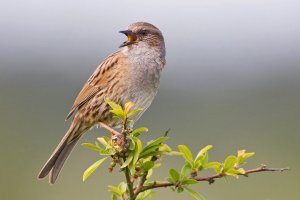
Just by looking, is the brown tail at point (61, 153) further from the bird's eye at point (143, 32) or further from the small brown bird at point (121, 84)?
the bird's eye at point (143, 32)

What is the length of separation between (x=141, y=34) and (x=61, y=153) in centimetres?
95

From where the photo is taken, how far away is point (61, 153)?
5.61 metres

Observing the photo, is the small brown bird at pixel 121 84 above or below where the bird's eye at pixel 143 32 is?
below

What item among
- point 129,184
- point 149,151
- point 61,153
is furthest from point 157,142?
point 61,153

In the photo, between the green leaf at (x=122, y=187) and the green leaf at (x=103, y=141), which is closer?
the green leaf at (x=122, y=187)

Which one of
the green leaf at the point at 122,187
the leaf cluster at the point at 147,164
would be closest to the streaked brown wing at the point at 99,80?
the leaf cluster at the point at 147,164

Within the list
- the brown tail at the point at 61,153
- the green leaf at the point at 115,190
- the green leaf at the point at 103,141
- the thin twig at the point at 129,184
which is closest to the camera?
the thin twig at the point at 129,184

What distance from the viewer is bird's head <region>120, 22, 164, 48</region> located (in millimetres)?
→ 5457

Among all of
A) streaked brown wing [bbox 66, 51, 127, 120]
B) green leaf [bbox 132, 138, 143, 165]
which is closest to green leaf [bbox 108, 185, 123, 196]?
green leaf [bbox 132, 138, 143, 165]

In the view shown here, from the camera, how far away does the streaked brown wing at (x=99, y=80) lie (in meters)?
5.64

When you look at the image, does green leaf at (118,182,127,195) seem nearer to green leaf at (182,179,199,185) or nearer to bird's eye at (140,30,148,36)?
green leaf at (182,179,199,185)

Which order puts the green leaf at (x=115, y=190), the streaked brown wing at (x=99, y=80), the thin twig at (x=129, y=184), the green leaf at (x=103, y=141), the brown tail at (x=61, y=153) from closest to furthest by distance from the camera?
1. the thin twig at (x=129, y=184)
2. the green leaf at (x=115, y=190)
3. the green leaf at (x=103, y=141)
4. the brown tail at (x=61, y=153)
5. the streaked brown wing at (x=99, y=80)

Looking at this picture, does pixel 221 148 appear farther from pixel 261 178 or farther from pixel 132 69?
pixel 132 69

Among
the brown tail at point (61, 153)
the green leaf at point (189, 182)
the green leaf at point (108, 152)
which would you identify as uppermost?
the green leaf at point (108, 152)
